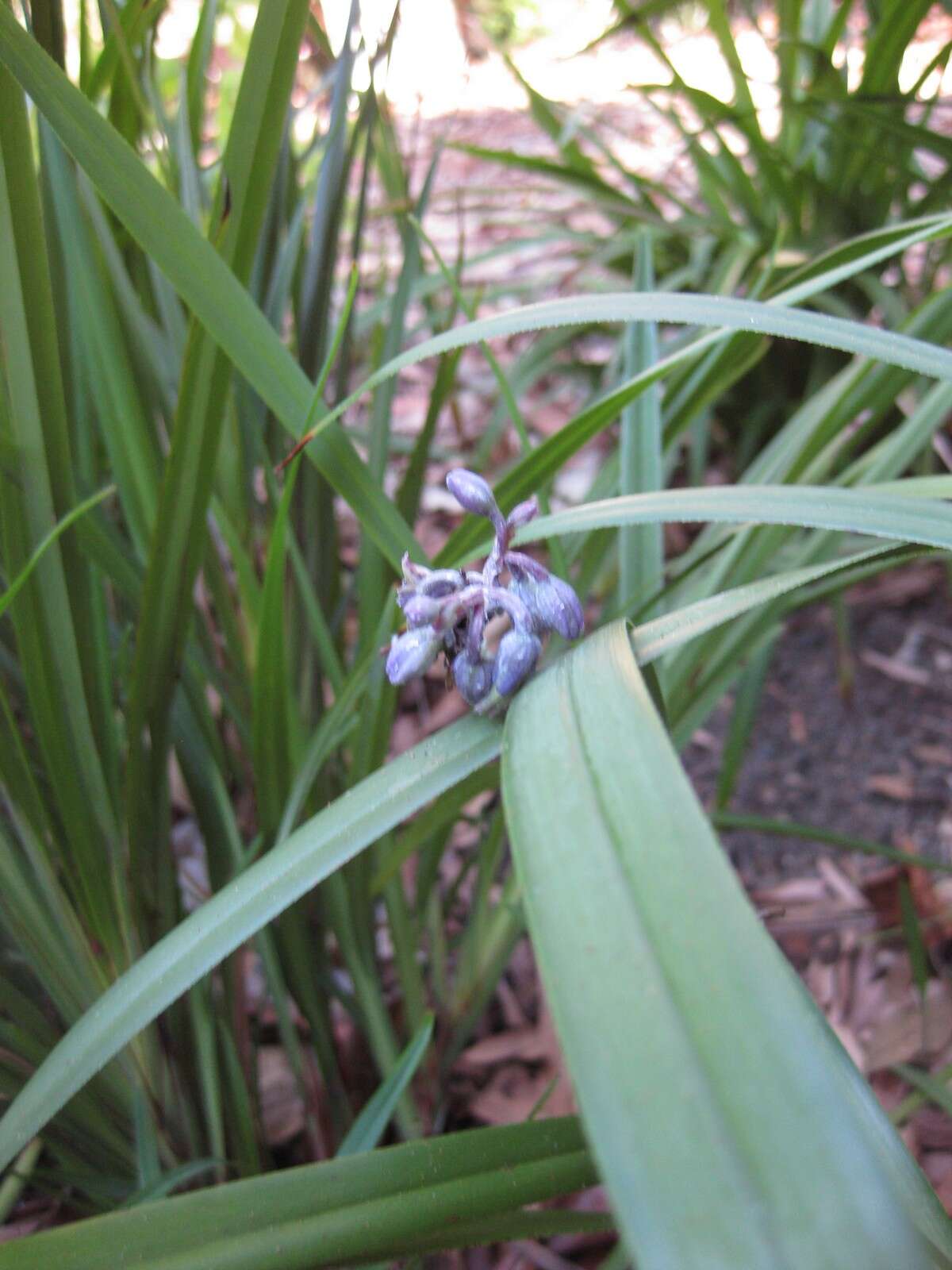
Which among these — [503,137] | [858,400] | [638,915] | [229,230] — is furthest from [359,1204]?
[503,137]

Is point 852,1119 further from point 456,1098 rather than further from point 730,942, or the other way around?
point 456,1098

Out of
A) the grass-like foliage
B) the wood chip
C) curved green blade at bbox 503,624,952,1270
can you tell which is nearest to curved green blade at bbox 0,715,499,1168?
the grass-like foliage

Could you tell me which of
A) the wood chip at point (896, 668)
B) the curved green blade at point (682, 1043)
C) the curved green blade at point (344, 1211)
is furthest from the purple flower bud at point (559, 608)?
the wood chip at point (896, 668)

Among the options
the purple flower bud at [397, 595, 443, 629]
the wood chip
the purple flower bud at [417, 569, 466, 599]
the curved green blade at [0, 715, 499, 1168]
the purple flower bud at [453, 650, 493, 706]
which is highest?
the wood chip

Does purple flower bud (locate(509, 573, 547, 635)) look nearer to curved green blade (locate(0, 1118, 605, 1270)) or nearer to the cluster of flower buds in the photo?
the cluster of flower buds

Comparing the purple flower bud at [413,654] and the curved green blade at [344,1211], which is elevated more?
the purple flower bud at [413,654]

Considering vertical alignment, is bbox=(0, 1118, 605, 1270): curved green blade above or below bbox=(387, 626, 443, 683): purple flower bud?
below

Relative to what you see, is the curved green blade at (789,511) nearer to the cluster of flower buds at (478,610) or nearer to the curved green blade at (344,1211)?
the cluster of flower buds at (478,610)

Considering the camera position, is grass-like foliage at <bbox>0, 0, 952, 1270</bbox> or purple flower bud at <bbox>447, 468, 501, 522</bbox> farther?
purple flower bud at <bbox>447, 468, 501, 522</bbox>
